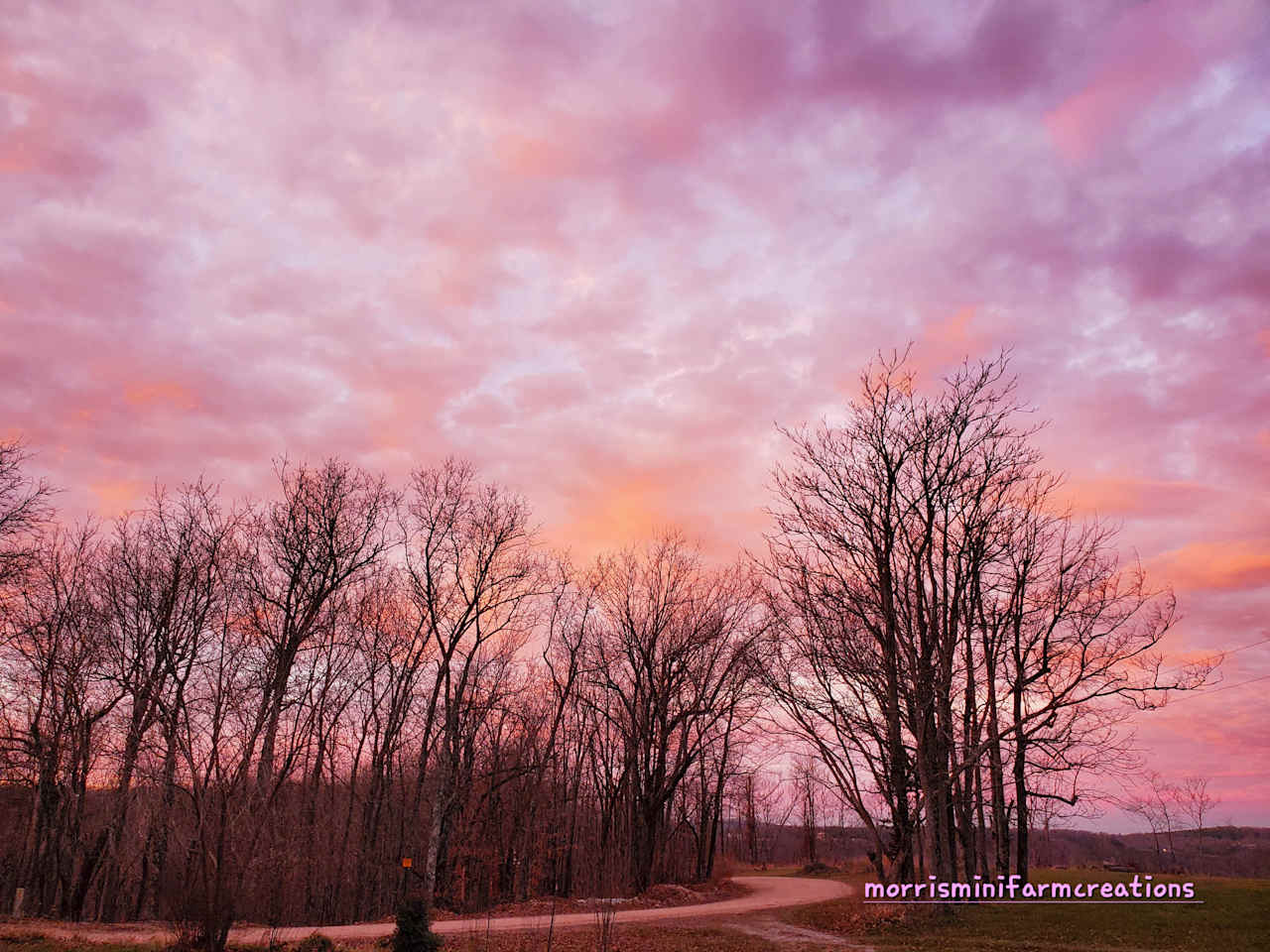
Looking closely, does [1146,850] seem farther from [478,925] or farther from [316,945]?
[316,945]

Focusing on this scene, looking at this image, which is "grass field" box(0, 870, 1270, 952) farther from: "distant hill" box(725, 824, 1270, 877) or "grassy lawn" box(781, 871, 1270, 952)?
"distant hill" box(725, 824, 1270, 877)

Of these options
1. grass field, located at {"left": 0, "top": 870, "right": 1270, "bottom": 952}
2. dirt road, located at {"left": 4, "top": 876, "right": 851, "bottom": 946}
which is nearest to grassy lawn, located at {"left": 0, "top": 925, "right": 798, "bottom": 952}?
grass field, located at {"left": 0, "top": 870, "right": 1270, "bottom": 952}

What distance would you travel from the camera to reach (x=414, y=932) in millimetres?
12414

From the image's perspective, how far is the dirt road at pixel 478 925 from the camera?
631 inches

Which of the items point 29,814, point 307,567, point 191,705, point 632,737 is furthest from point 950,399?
point 29,814

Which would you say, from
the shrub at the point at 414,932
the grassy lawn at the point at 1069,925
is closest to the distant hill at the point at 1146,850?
the grassy lawn at the point at 1069,925

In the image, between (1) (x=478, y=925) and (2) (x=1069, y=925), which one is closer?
(2) (x=1069, y=925)

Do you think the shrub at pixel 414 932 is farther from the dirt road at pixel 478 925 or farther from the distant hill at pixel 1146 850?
the distant hill at pixel 1146 850

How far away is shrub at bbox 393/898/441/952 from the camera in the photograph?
487 inches

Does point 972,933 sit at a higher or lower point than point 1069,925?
lower

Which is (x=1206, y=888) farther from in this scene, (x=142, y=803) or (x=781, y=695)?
(x=142, y=803)

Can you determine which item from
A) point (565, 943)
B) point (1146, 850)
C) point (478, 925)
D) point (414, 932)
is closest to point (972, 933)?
point (565, 943)

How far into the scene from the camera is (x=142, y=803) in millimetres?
24531

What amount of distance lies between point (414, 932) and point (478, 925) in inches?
269
